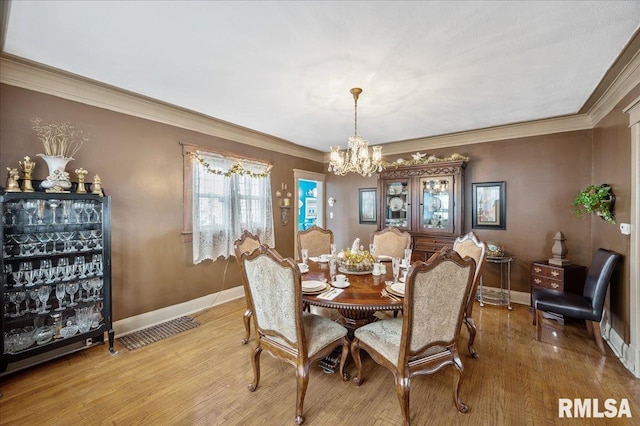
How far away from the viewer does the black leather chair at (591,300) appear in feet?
8.30

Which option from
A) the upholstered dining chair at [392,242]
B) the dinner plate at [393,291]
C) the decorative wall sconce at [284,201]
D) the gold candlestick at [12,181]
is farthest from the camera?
the decorative wall sconce at [284,201]

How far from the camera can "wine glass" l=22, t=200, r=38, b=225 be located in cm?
231

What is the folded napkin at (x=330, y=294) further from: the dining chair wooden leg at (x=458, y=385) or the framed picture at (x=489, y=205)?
the framed picture at (x=489, y=205)

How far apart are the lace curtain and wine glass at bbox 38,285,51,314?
56.2 inches

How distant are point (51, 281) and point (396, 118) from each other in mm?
4084

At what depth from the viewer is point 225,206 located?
396 cm

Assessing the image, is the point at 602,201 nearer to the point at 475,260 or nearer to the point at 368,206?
the point at 475,260

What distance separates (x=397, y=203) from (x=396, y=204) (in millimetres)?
25

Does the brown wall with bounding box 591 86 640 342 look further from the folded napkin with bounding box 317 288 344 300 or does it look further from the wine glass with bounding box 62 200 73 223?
the wine glass with bounding box 62 200 73 223

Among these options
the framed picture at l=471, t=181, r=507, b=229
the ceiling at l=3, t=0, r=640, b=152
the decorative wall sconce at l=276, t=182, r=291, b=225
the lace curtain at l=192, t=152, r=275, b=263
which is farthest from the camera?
the decorative wall sconce at l=276, t=182, r=291, b=225

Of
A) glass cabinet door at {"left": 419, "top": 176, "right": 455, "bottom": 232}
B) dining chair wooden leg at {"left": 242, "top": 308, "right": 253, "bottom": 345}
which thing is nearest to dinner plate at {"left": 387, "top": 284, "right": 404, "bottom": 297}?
dining chair wooden leg at {"left": 242, "top": 308, "right": 253, "bottom": 345}

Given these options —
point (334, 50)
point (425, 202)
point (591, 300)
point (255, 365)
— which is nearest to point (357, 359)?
point (255, 365)

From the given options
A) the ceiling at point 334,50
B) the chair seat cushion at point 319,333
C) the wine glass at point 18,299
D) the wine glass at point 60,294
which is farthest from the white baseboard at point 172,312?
the ceiling at point 334,50

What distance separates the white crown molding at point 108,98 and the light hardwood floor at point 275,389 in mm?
2501
